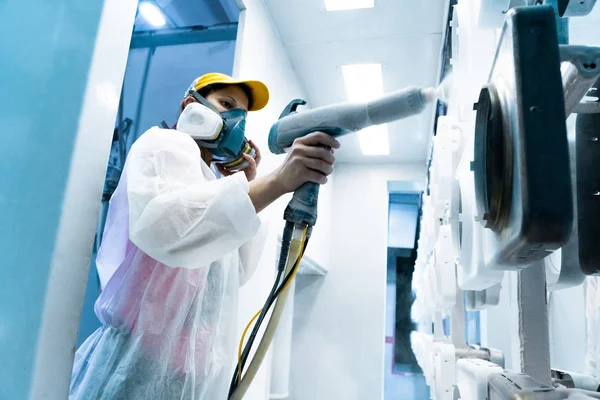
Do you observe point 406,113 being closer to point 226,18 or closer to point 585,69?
point 585,69

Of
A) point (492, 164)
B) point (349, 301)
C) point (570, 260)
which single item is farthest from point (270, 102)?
point (349, 301)

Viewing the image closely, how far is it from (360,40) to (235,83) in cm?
163

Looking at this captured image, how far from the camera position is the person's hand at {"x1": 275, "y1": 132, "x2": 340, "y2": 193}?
0.97 meters

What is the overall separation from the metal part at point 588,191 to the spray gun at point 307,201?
35 centimetres

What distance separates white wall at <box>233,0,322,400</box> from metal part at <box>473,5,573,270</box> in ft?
5.12

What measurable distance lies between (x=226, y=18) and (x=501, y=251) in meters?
2.20

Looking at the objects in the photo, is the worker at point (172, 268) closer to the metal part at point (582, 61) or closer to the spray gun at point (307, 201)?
the spray gun at point (307, 201)

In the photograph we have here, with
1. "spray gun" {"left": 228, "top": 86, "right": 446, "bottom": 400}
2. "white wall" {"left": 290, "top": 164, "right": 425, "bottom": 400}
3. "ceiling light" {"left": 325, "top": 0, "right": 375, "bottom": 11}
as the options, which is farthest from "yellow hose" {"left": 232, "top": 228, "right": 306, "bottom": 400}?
"white wall" {"left": 290, "top": 164, "right": 425, "bottom": 400}

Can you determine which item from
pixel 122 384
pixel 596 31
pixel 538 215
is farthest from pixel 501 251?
pixel 596 31

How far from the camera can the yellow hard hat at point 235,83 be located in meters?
1.29

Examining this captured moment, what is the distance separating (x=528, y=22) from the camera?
1.45ft

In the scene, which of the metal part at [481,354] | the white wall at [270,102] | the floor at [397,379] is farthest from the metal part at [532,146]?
the floor at [397,379]

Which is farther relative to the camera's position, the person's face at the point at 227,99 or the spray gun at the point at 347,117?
the person's face at the point at 227,99

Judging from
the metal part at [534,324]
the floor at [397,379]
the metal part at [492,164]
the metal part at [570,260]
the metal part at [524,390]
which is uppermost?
the metal part at [492,164]
